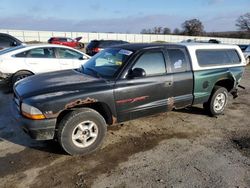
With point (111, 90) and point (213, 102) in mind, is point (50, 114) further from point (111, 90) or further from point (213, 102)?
point (213, 102)

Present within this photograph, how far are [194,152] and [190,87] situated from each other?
1.57 metres

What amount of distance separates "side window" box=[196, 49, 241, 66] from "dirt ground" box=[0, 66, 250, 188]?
55.8 inches

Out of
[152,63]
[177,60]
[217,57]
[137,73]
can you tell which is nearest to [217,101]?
[217,57]

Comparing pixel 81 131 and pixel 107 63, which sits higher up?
pixel 107 63

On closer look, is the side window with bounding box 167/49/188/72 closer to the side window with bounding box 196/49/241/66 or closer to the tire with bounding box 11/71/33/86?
the side window with bounding box 196/49/241/66

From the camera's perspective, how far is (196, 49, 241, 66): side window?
577cm

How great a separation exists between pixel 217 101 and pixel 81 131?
367 cm

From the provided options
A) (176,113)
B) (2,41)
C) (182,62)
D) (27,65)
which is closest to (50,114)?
(182,62)

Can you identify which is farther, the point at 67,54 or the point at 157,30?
the point at 157,30

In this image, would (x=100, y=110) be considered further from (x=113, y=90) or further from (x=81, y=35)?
(x=81, y=35)

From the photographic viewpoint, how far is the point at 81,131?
423cm

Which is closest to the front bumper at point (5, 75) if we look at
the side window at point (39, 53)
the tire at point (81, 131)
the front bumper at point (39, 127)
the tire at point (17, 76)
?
the tire at point (17, 76)

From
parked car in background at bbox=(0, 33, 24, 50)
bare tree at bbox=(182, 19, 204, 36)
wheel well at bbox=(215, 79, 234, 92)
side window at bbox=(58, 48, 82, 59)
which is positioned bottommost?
wheel well at bbox=(215, 79, 234, 92)

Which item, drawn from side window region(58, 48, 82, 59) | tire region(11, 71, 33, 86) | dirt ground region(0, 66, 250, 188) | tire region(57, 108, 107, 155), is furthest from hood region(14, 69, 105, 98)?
side window region(58, 48, 82, 59)
